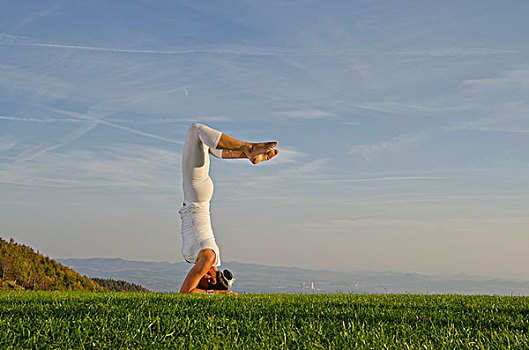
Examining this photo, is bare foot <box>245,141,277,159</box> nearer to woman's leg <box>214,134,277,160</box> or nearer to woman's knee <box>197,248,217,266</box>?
woman's leg <box>214,134,277,160</box>

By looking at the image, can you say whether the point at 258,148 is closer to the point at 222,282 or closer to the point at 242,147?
the point at 242,147

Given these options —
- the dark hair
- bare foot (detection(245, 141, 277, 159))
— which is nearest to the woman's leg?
bare foot (detection(245, 141, 277, 159))

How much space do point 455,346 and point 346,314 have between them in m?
1.32

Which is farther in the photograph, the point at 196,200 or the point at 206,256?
the point at 196,200

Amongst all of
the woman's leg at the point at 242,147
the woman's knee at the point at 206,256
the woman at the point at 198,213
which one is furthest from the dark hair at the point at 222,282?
the woman's leg at the point at 242,147

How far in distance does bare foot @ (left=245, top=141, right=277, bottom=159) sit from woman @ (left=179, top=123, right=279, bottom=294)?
563 mm

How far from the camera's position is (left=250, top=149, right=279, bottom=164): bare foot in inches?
261

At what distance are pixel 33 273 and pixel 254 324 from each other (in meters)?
8.63

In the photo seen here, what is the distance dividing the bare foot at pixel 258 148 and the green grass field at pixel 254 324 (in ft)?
6.99

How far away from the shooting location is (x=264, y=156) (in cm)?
665

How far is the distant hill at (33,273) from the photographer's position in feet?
35.0

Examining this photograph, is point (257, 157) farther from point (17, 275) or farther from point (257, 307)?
point (17, 275)

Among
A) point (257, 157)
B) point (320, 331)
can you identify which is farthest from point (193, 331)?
point (257, 157)

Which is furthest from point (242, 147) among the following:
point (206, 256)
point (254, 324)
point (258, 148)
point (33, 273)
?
point (33, 273)
